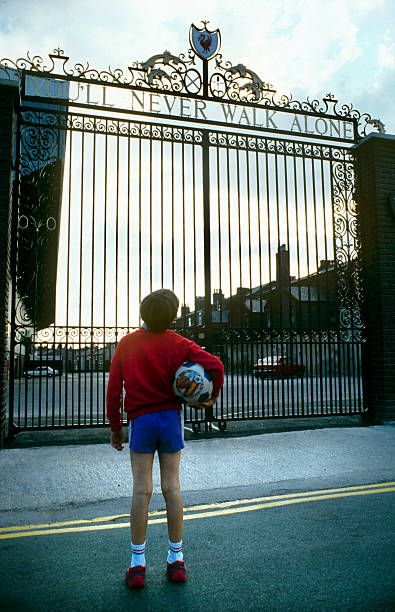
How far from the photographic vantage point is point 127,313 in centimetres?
750

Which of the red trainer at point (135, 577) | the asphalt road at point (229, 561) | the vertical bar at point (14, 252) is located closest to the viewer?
the asphalt road at point (229, 561)

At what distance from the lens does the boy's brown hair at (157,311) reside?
297 cm

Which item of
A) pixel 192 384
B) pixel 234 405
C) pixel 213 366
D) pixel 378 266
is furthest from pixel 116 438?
pixel 234 405

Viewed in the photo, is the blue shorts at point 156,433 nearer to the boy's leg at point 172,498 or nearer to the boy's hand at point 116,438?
the boy's leg at point 172,498

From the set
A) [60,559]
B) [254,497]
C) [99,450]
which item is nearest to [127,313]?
[99,450]

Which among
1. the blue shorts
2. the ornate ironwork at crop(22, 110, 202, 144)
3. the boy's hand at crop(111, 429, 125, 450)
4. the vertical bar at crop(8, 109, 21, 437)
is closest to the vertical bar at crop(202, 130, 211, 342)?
the ornate ironwork at crop(22, 110, 202, 144)

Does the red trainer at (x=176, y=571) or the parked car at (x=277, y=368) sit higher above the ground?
the parked car at (x=277, y=368)

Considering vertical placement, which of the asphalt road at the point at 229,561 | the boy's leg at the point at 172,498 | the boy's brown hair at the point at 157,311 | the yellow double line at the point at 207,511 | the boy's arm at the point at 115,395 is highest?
the boy's brown hair at the point at 157,311

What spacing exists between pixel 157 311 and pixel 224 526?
6.40 ft

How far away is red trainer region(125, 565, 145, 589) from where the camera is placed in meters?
2.78

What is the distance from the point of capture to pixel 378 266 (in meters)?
8.57

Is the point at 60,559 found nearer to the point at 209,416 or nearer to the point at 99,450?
the point at 99,450

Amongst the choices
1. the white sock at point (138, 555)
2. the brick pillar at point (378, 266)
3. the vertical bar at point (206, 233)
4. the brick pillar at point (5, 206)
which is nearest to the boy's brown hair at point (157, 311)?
the white sock at point (138, 555)

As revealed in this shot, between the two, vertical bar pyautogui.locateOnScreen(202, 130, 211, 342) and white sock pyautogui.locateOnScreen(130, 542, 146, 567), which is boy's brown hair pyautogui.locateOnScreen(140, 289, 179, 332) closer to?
white sock pyautogui.locateOnScreen(130, 542, 146, 567)
